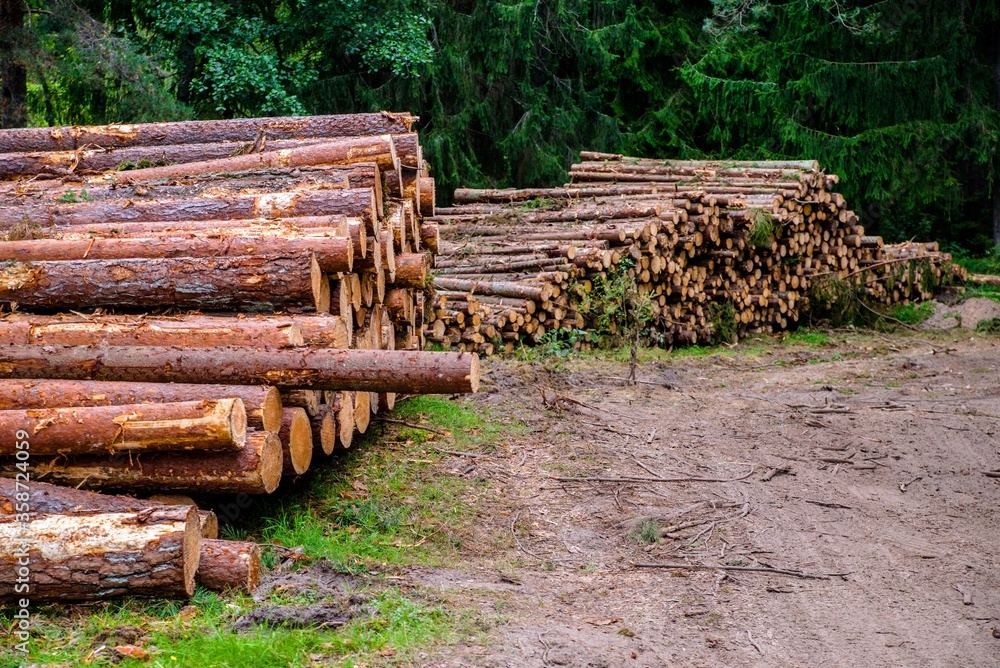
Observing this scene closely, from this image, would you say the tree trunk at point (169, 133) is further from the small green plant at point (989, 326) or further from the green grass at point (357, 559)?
the small green plant at point (989, 326)

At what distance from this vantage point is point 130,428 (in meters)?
4.91

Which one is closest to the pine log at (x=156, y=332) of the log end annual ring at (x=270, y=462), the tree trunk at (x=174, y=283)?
the tree trunk at (x=174, y=283)

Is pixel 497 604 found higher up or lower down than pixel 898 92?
lower down

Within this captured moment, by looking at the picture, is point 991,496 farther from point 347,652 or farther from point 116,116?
point 116,116

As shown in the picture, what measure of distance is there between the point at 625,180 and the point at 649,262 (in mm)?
2979

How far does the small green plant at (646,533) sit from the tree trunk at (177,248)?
2.43 m

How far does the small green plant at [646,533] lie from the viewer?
18.8 feet

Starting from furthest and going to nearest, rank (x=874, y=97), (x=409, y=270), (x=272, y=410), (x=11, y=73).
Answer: (x=874, y=97) < (x=11, y=73) < (x=409, y=270) < (x=272, y=410)

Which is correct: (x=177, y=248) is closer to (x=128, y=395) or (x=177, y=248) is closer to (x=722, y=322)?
(x=128, y=395)

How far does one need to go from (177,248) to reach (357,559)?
2.34 metres

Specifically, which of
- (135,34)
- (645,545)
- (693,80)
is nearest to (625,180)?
(693,80)

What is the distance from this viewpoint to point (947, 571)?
Result: 17.2 feet

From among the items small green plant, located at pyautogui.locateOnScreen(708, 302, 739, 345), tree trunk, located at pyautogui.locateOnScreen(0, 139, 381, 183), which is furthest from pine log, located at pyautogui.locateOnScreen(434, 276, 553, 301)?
tree trunk, located at pyautogui.locateOnScreen(0, 139, 381, 183)

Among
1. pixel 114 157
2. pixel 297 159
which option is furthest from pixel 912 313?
pixel 114 157
